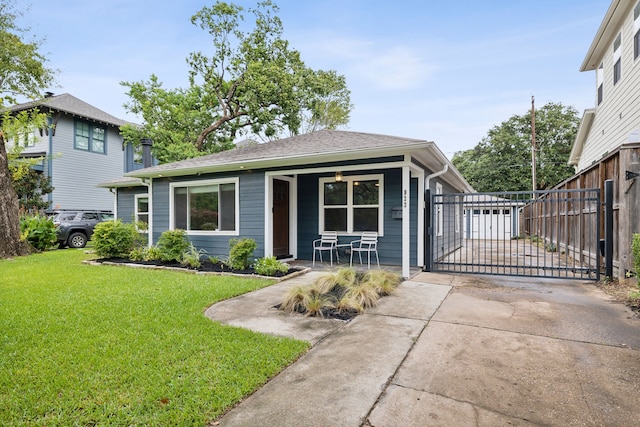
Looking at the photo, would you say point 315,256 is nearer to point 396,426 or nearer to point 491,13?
point 396,426

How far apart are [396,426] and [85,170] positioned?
1946cm

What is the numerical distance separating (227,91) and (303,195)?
41.1 feet

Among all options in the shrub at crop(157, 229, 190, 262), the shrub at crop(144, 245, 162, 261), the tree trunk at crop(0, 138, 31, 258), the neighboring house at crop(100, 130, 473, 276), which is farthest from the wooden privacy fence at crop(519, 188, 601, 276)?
the tree trunk at crop(0, 138, 31, 258)

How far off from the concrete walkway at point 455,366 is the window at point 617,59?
6867 mm

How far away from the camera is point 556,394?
2.18 m

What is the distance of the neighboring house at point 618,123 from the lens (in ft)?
16.7

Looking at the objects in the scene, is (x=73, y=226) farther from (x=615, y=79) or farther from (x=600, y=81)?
(x=600, y=81)

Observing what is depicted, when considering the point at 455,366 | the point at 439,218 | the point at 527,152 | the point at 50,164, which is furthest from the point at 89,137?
the point at 527,152

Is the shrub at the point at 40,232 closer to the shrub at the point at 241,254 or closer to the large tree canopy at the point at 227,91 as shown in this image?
the large tree canopy at the point at 227,91

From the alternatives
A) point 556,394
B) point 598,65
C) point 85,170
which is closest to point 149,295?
point 556,394

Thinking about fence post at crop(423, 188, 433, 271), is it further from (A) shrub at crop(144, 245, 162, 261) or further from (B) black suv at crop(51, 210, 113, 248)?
(B) black suv at crop(51, 210, 113, 248)

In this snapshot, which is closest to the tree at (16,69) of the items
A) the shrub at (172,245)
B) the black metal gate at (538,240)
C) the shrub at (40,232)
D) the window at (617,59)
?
the shrub at (40,232)

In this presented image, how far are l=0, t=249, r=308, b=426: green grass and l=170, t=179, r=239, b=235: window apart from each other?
137 inches

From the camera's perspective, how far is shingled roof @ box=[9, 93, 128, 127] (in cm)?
1491
